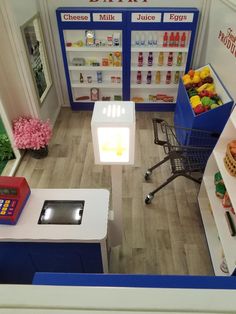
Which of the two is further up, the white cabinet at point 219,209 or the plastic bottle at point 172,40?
the plastic bottle at point 172,40

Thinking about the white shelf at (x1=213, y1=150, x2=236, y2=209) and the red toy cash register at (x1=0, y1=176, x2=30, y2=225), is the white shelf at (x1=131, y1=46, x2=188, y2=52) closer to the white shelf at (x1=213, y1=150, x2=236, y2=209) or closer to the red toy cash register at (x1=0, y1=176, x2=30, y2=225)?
the white shelf at (x1=213, y1=150, x2=236, y2=209)

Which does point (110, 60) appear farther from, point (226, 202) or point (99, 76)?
point (226, 202)

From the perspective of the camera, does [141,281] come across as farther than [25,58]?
No

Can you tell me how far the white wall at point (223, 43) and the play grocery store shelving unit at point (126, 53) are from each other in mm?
270

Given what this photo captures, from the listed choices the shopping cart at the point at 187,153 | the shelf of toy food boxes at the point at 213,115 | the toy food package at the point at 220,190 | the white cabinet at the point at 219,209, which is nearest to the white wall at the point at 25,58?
the shopping cart at the point at 187,153

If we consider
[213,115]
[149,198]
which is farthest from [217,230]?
[213,115]

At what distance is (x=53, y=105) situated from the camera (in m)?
3.96

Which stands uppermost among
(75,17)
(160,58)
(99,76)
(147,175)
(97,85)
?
(75,17)

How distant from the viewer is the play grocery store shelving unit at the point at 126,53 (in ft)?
10.8

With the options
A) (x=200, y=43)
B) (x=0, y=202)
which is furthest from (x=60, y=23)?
(x=0, y=202)

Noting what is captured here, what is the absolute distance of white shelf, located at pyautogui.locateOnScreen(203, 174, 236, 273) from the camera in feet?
5.74

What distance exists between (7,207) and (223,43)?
9.34ft

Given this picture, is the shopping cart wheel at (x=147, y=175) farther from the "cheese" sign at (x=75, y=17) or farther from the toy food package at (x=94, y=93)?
the "cheese" sign at (x=75, y=17)

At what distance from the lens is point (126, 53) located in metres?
3.55
